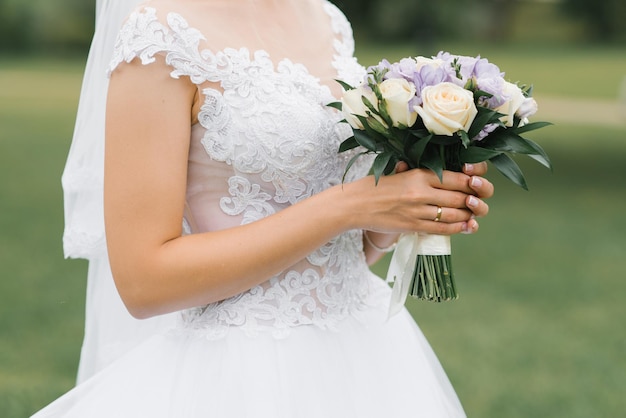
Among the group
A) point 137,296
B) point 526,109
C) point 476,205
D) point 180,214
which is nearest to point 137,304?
point 137,296

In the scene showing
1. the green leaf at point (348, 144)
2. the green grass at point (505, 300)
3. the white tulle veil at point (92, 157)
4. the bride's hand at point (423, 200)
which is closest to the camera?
the bride's hand at point (423, 200)

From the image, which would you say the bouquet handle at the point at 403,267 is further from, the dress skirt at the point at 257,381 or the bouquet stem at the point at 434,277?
the dress skirt at the point at 257,381

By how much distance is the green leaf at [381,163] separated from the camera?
2119 mm

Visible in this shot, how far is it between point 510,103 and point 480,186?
22 cm

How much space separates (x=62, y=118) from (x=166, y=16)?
65.3ft

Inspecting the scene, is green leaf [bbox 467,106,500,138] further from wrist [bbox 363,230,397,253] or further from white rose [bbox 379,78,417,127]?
wrist [bbox 363,230,397,253]

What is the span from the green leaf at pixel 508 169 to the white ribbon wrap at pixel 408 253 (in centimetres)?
24

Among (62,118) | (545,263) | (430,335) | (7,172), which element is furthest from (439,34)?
(430,335)

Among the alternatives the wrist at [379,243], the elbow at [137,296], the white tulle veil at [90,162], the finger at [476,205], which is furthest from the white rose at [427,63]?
the white tulle veil at [90,162]

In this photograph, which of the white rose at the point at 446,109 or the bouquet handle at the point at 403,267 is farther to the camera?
the bouquet handle at the point at 403,267

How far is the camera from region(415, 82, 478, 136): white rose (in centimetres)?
207

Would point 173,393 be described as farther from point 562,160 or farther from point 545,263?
point 562,160

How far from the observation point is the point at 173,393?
2291mm

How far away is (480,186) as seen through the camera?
7.23 ft
